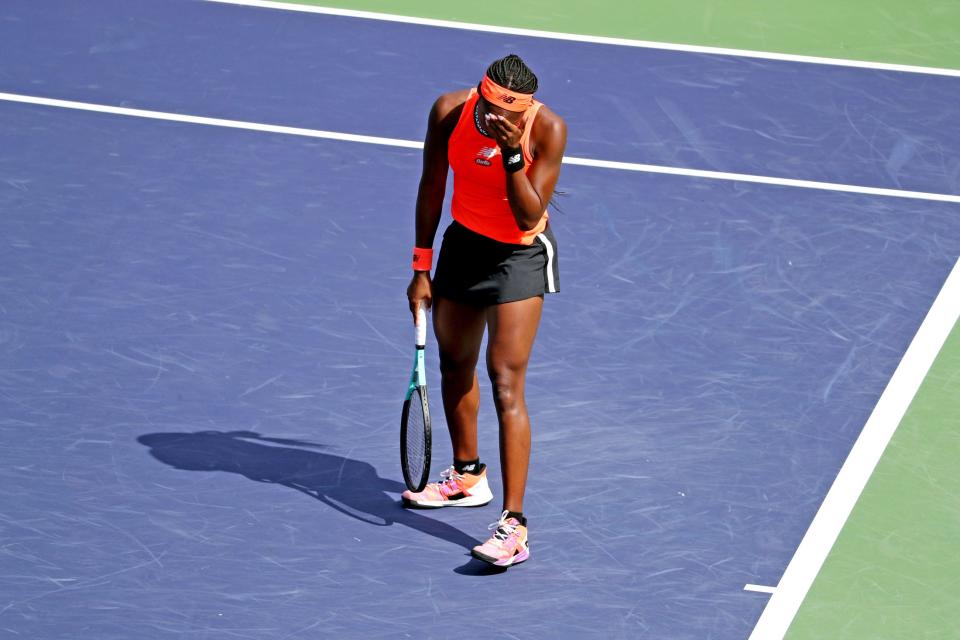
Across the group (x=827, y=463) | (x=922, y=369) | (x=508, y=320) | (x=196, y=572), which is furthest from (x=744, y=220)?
(x=196, y=572)

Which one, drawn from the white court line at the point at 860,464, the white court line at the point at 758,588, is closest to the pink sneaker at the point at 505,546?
the white court line at the point at 758,588

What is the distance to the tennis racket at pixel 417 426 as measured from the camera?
831 centimetres

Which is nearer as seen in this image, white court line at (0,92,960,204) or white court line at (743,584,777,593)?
white court line at (743,584,777,593)

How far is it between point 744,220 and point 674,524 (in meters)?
3.56

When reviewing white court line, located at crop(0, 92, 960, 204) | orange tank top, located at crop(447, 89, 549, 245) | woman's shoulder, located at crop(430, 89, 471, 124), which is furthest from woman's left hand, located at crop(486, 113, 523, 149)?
white court line, located at crop(0, 92, 960, 204)

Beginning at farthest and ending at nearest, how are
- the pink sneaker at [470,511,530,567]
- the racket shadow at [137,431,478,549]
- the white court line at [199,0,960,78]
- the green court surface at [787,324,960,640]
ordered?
the white court line at [199,0,960,78] < the racket shadow at [137,431,478,549] < the pink sneaker at [470,511,530,567] < the green court surface at [787,324,960,640]

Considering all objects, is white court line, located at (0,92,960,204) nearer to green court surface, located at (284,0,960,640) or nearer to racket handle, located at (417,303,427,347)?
green court surface, located at (284,0,960,640)

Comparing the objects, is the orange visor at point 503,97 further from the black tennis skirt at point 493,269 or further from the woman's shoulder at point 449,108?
the black tennis skirt at point 493,269

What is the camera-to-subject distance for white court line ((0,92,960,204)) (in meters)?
12.1

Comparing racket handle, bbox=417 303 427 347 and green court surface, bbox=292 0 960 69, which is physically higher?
green court surface, bbox=292 0 960 69

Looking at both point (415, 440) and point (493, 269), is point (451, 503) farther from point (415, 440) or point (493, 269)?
point (493, 269)

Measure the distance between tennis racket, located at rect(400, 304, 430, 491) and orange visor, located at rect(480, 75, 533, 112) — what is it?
48.1 inches

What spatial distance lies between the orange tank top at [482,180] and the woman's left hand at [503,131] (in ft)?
0.93

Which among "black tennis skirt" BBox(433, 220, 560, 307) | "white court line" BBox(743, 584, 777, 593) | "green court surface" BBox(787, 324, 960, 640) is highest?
"black tennis skirt" BBox(433, 220, 560, 307)
